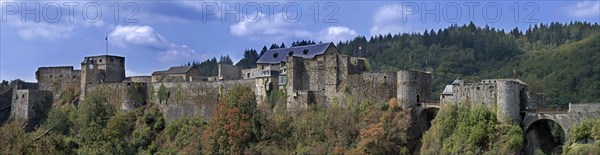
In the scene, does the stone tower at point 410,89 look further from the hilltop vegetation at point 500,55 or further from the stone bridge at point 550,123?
the hilltop vegetation at point 500,55

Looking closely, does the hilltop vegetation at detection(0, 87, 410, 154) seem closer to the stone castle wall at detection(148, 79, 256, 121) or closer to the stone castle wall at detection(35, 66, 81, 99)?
the stone castle wall at detection(148, 79, 256, 121)

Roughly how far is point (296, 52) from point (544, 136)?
22997 millimetres

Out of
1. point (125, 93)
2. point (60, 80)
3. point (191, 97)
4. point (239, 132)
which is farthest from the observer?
point (60, 80)

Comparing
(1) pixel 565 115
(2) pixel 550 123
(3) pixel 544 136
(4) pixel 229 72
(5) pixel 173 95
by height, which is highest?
(4) pixel 229 72

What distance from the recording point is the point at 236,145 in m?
50.5

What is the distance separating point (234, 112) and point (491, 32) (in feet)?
301

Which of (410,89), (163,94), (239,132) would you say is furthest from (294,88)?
(163,94)

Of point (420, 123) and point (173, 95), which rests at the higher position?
point (173, 95)

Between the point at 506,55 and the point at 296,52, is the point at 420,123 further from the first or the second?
the point at 506,55

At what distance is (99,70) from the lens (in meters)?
67.9

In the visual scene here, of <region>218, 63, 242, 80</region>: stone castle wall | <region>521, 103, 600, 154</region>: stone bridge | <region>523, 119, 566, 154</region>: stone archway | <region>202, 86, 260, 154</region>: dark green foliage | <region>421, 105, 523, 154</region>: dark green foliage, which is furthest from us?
<region>218, 63, 242, 80</region>: stone castle wall

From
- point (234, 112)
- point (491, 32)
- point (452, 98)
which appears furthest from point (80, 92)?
point (491, 32)

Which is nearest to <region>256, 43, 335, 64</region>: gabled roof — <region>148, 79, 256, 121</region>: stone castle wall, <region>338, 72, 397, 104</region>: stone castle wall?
<region>148, 79, 256, 121</region>: stone castle wall

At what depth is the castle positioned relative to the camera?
1756 inches
